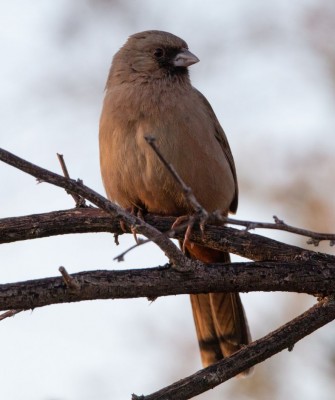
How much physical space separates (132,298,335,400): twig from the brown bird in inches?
68.7

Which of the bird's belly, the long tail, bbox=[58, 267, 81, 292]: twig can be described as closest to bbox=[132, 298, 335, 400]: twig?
bbox=[58, 267, 81, 292]: twig

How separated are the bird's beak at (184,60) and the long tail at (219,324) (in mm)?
1575

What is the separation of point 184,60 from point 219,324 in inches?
88.8

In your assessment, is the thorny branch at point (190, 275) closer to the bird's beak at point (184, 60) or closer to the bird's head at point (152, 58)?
the bird's head at point (152, 58)

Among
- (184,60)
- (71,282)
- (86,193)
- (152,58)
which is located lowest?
(71,282)

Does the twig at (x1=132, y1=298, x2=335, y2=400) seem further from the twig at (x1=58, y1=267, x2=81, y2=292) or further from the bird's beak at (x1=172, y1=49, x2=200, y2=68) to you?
the bird's beak at (x1=172, y1=49, x2=200, y2=68)

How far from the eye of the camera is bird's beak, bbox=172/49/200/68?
6.98 meters

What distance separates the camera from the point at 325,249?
7992 mm

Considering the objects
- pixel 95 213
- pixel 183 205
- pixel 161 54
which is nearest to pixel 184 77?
pixel 161 54

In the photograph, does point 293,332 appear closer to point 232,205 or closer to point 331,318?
point 331,318

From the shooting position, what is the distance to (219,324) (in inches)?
274

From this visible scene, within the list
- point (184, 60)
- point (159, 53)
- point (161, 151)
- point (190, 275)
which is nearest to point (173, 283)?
point (190, 275)

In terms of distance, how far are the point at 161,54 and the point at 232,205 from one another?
147 centimetres

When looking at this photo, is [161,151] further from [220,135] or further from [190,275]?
[190,275]
